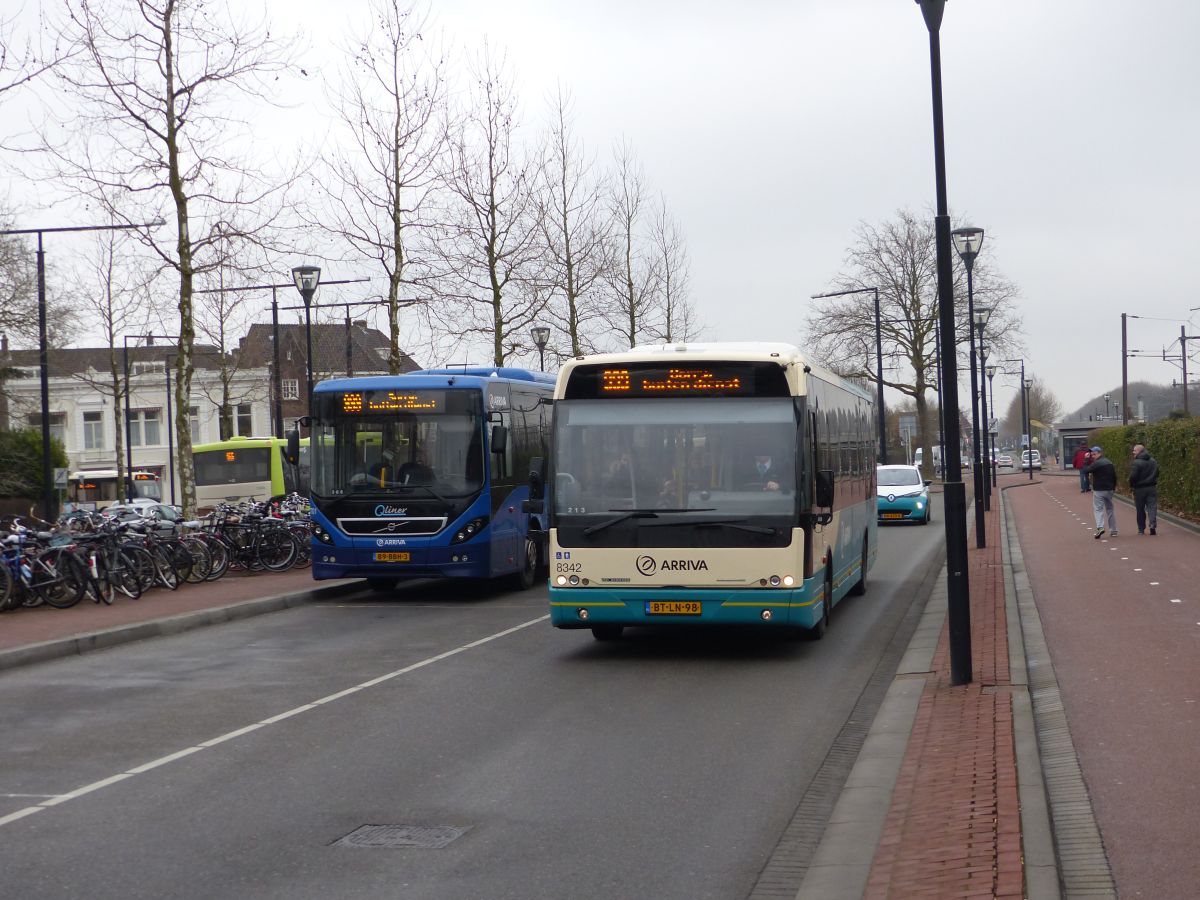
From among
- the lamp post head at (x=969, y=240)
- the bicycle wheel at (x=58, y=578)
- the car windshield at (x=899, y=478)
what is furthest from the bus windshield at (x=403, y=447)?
the car windshield at (x=899, y=478)

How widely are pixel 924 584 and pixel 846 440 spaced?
460cm

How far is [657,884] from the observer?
570 cm

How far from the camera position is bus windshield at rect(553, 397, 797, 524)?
40.0 ft

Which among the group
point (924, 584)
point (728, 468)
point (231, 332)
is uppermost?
point (231, 332)

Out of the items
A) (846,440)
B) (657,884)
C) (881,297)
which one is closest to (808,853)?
(657,884)

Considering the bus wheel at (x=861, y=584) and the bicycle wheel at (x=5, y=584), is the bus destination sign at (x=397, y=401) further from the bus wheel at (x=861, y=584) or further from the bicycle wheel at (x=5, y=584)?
the bus wheel at (x=861, y=584)

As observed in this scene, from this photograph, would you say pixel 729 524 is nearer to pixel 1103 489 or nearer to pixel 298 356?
pixel 1103 489

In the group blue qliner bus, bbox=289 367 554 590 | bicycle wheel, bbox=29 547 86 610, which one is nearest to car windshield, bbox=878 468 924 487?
blue qliner bus, bbox=289 367 554 590

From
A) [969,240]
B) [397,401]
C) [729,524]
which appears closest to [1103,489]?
[969,240]

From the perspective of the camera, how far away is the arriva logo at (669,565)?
12125 mm

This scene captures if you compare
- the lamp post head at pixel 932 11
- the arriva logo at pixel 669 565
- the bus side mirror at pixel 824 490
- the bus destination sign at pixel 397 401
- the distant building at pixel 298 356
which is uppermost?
the distant building at pixel 298 356

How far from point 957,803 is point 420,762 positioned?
10.5 feet

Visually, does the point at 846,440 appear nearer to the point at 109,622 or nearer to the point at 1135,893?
the point at 109,622

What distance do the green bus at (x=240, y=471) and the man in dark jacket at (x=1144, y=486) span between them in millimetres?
26523
